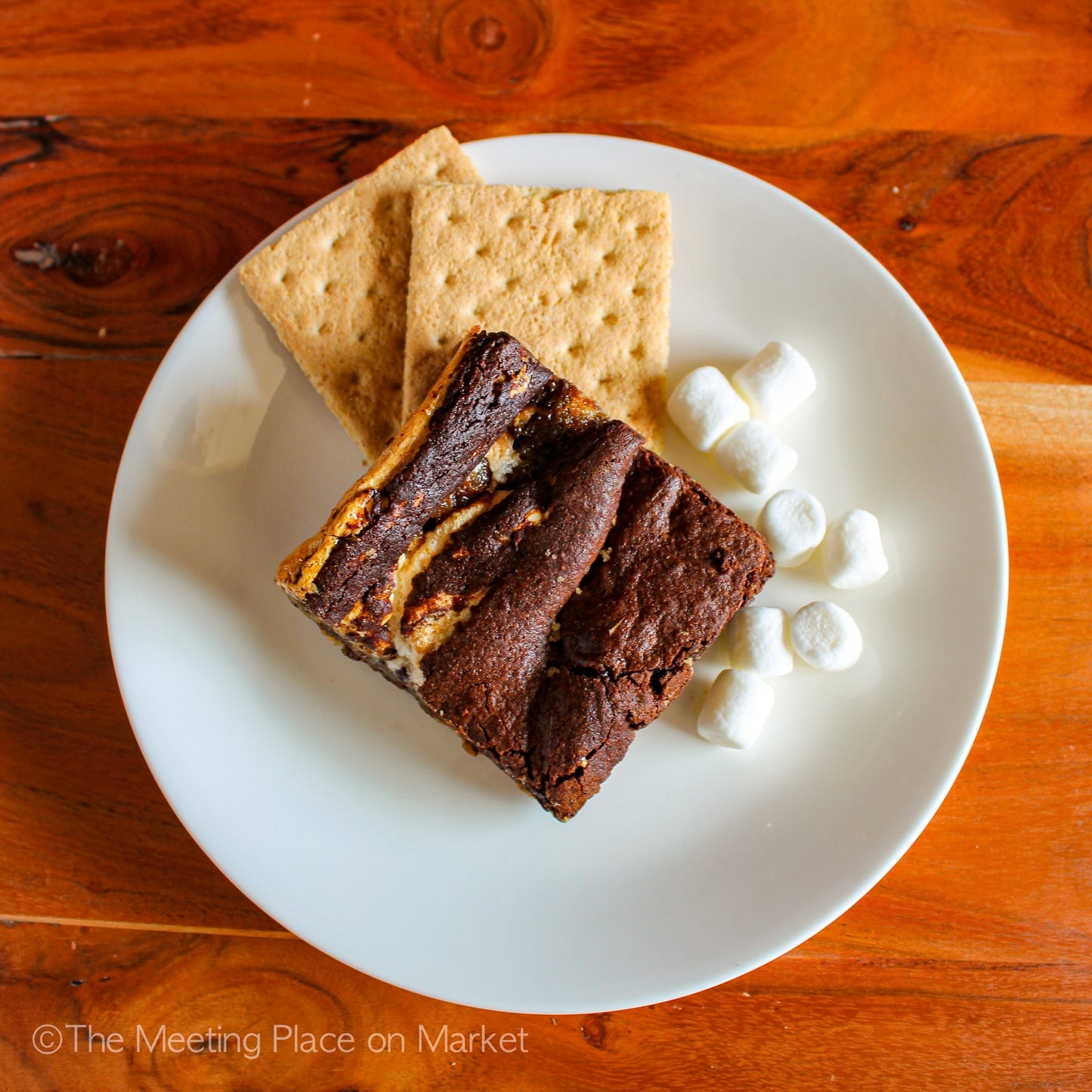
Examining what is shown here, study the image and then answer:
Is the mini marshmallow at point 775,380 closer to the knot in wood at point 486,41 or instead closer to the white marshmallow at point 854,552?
the white marshmallow at point 854,552

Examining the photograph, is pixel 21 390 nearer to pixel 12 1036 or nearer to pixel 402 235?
pixel 402 235

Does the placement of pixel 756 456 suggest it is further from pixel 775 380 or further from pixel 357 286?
pixel 357 286

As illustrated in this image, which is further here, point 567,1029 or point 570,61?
point 570,61

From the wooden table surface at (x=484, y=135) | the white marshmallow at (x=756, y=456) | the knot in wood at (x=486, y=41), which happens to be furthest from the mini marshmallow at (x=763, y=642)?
the knot in wood at (x=486, y=41)

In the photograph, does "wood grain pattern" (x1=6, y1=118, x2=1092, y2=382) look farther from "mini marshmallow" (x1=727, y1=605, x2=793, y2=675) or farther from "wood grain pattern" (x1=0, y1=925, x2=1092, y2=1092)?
"wood grain pattern" (x1=0, y1=925, x2=1092, y2=1092)

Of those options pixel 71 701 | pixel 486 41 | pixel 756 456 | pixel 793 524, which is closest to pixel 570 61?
pixel 486 41

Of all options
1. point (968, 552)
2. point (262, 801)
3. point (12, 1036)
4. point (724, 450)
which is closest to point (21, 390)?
point (262, 801)
